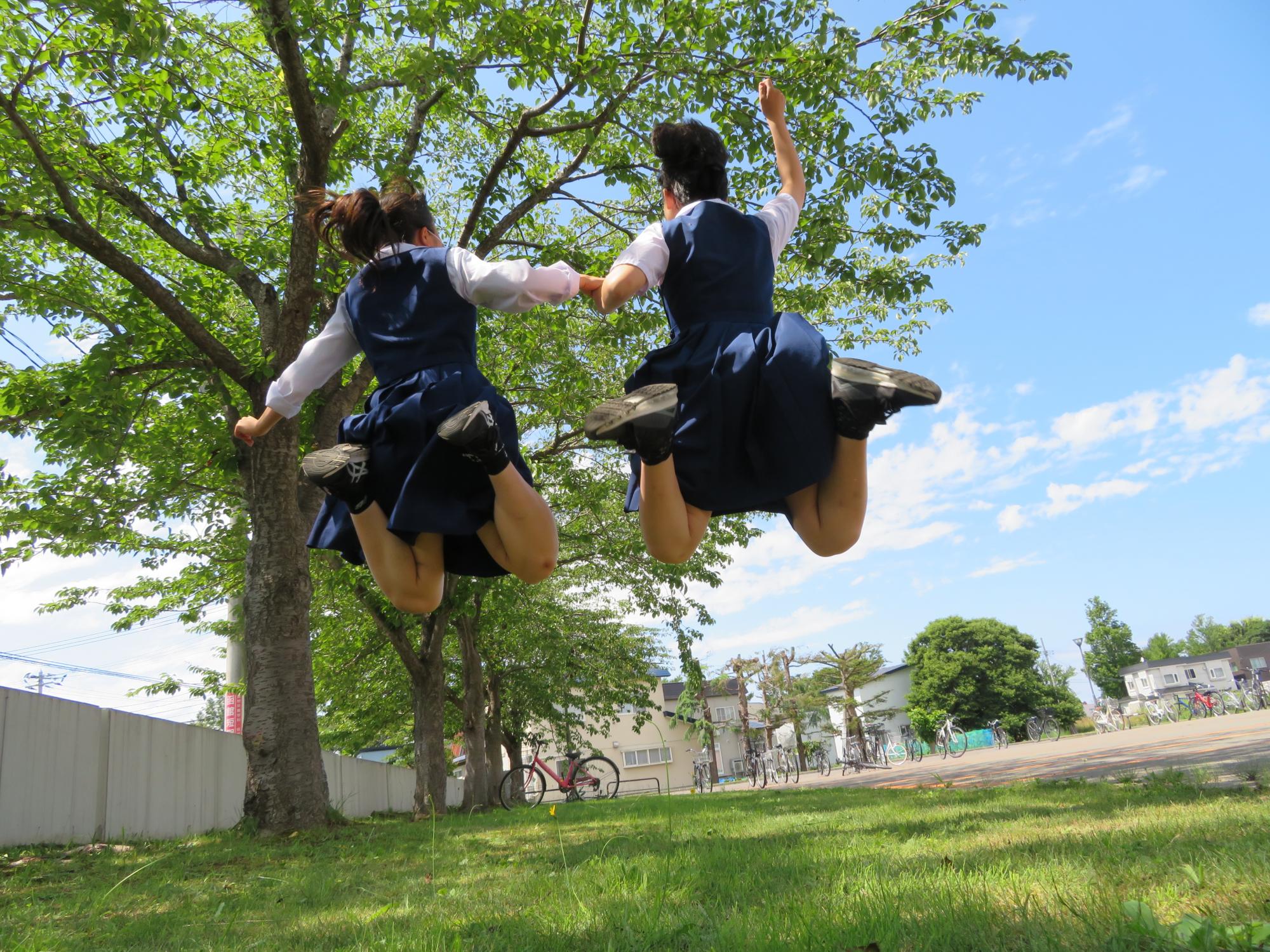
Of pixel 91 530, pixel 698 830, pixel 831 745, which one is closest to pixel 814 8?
pixel 698 830

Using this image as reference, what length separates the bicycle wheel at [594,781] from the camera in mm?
19016

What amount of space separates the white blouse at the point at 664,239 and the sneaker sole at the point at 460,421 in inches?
29.1

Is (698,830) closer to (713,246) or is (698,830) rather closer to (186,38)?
(713,246)

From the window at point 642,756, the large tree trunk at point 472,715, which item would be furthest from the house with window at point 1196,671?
the large tree trunk at point 472,715

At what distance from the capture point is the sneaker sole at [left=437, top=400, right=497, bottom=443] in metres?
2.75

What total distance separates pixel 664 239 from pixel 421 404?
1147mm

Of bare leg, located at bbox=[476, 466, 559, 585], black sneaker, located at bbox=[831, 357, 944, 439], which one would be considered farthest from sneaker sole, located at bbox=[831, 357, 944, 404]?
bare leg, located at bbox=[476, 466, 559, 585]

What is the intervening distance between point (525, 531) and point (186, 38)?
9531 mm

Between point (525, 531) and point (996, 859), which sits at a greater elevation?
point (525, 531)

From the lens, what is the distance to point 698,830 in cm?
566

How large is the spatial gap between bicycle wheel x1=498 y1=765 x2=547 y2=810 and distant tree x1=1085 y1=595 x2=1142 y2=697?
87.0 meters

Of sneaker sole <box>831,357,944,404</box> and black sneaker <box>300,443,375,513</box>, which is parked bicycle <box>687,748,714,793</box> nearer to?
black sneaker <box>300,443,375,513</box>

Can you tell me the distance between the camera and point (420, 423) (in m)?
3.07

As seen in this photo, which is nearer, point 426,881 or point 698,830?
point 426,881
